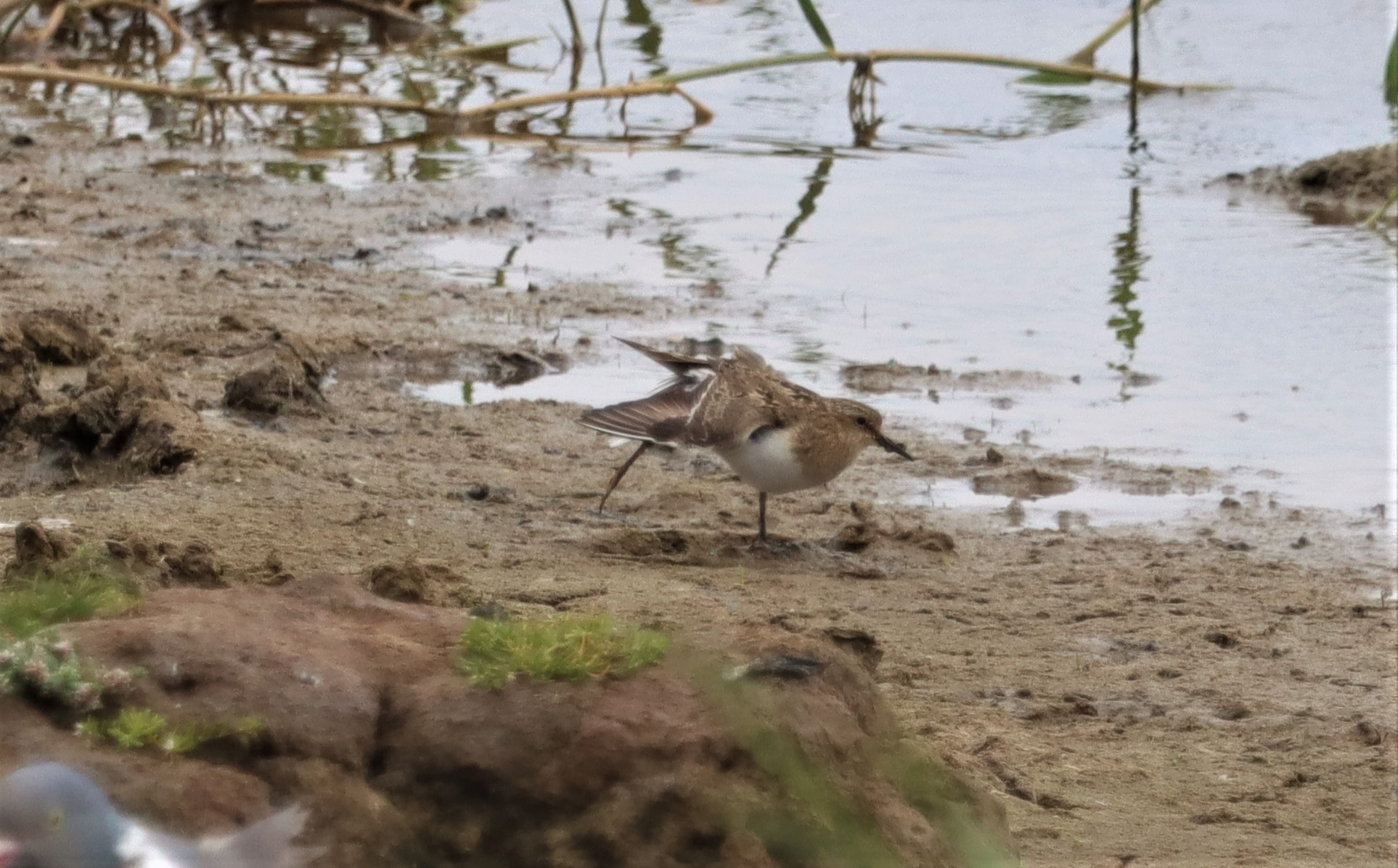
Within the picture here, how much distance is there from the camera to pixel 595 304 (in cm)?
898

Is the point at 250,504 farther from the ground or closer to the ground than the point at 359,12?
closer to the ground

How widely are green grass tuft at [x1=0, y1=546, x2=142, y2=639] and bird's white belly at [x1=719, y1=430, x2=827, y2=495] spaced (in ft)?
8.60

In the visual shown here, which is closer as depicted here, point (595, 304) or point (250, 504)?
point (250, 504)

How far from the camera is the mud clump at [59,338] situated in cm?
703

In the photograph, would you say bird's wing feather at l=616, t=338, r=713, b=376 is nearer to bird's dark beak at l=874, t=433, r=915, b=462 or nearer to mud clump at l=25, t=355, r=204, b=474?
bird's dark beak at l=874, t=433, r=915, b=462

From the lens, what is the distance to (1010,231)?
1091 centimetres

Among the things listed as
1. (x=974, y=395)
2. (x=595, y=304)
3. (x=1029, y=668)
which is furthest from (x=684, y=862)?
(x=595, y=304)

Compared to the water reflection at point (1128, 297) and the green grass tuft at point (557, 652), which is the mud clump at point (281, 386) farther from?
the green grass tuft at point (557, 652)

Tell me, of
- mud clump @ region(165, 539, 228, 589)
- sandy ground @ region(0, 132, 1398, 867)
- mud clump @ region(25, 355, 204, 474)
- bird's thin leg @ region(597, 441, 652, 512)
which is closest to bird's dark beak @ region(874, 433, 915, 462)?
sandy ground @ region(0, 132, 1398, 867)

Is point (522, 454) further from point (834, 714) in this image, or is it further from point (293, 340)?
point (834, 714)

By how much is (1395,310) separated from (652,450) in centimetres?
429

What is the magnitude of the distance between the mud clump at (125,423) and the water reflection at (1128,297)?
13.2 ft

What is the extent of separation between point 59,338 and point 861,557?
3205 millimetres

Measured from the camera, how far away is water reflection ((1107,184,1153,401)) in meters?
8.38
